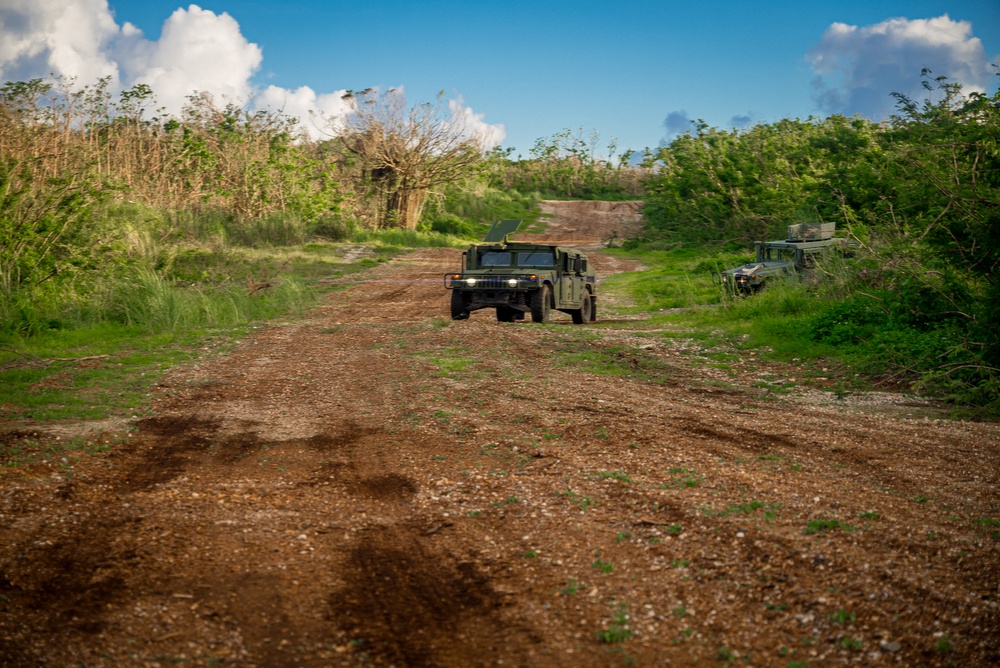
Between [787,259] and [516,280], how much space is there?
22.2ft

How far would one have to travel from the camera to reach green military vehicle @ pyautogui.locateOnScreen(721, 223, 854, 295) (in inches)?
690

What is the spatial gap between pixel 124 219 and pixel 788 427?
1296 cm

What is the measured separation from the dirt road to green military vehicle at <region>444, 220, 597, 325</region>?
5.49 metres

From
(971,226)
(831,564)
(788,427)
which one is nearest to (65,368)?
(788,427)

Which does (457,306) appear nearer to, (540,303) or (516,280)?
(516,280)

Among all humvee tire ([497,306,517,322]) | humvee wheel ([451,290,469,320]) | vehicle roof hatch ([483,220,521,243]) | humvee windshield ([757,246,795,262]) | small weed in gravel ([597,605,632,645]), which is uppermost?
vehicle roof hatch ([483,220,521,243])

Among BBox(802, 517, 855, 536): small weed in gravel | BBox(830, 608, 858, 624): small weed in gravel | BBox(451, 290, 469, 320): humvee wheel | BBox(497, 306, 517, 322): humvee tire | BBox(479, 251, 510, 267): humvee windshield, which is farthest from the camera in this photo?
BBox(497, 306, 517, 322): humvee tire

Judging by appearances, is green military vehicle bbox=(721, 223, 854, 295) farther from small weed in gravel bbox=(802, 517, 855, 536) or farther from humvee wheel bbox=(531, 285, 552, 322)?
small weed in gravel bbox=(802, 517, 855, 536)

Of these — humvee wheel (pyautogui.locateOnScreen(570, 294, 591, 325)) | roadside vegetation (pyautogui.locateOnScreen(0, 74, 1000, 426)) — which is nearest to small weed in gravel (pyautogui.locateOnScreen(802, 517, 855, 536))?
roadside vegetation (pyautogui.locateOnScreen(0, 74, 1000, 426))

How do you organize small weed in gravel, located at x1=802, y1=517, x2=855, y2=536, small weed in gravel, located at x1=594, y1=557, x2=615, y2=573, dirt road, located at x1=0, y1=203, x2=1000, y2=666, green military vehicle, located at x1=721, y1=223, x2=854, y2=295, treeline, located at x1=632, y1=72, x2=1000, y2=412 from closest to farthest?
1. dirt road, located at x1=0, y1=203, x2=1000, y2=666
2. small weed in gravel, located at x1=594, y1=557, x2=615, y2=573
3. small weed in gravel, located at x1=802, y1=517, x2=855, y2=536
4. treeline, located at x1=632, y1=72, x2=1000, y2=412
5. green military vehicle, located at x1=721, y1=223, x2=854, y2=295

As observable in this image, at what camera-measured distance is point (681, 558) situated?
488 centimetres

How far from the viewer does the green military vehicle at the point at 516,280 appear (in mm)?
14938

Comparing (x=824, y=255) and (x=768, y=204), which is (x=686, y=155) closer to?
(x=768, y=204)

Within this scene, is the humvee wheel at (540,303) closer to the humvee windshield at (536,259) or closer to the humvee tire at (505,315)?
the humvee windshield at (536,259)
